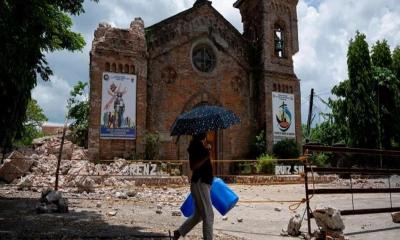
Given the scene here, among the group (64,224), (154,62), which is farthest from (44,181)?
(154,62)

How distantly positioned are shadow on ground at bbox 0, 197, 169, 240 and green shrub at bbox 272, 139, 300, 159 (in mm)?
15016

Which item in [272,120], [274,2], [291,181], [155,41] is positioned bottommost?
[291,181]

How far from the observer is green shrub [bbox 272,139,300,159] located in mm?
21730

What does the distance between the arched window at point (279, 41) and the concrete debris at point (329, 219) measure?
19.3m

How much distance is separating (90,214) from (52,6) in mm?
4315

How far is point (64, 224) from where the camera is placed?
678 centimetres

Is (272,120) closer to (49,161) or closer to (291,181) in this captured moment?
(291,181)

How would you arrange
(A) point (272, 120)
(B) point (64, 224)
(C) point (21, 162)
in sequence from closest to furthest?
1. (B) point (64, 224)
2. (C) point (21, 162)
3. (A) point (272, 120)

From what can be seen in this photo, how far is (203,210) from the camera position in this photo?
5129 mm

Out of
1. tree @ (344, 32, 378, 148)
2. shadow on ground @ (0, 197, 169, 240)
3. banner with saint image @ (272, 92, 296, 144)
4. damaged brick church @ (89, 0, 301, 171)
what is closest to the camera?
shadow on ground @ (0, 197, 169, 240)

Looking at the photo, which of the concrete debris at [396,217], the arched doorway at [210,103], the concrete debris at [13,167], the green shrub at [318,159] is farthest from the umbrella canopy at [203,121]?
the green shrub at [318,159]

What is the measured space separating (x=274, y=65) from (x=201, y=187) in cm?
1943

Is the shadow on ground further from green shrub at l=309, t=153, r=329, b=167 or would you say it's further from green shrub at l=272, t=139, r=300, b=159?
green shrub at l=309, t=153, r=329, b=167

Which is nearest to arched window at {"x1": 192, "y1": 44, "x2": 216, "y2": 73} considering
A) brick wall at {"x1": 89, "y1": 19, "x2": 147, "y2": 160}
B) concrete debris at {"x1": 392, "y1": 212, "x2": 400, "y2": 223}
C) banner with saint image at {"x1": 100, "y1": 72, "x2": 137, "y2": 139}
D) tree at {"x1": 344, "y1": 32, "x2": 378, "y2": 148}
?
brick wall at {"x1": 89, "y1": 19, "x2": 147, "y2": 160}
